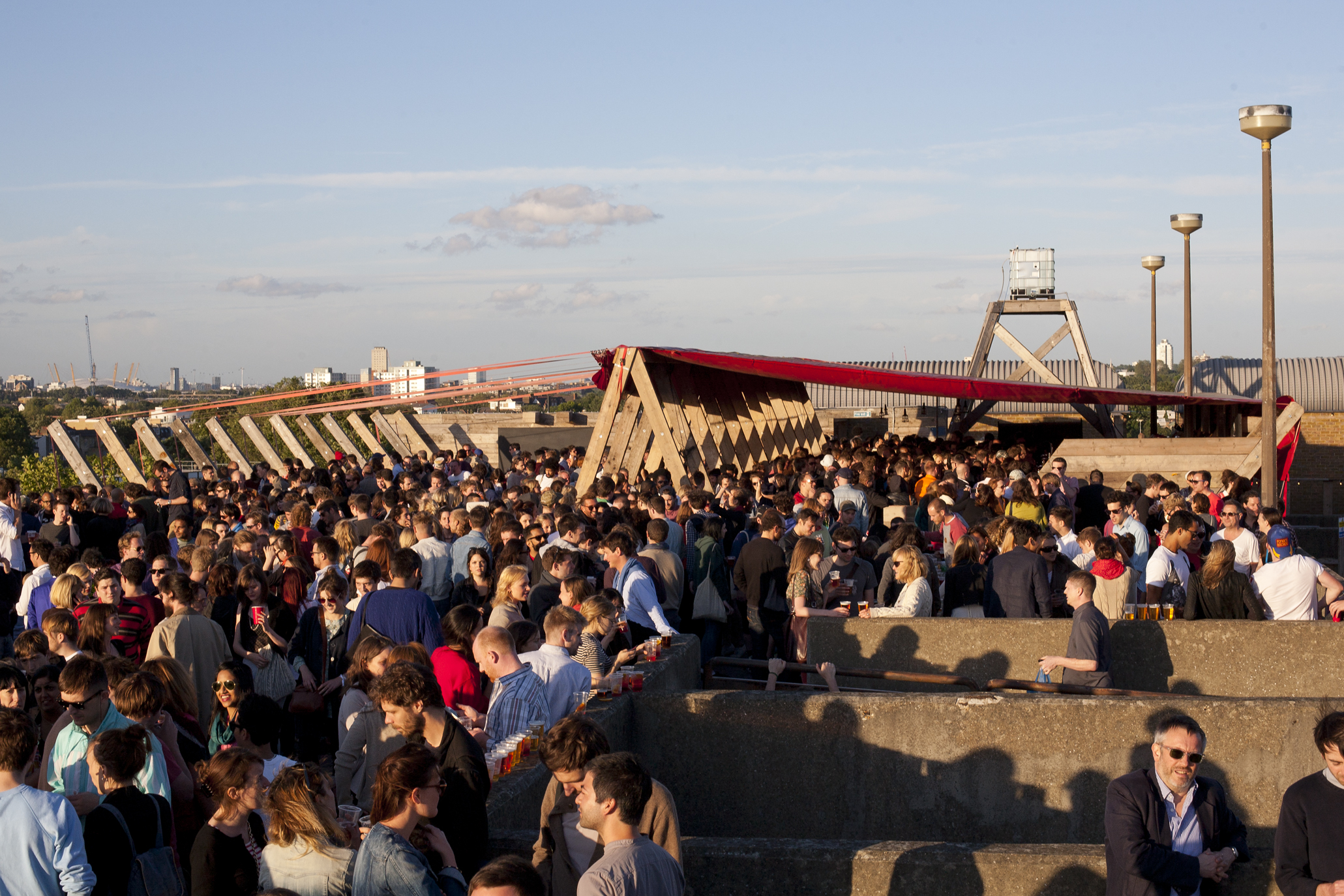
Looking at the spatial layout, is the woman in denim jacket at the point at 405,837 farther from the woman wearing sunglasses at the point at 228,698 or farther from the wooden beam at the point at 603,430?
the wooden beam at the point at 603,430

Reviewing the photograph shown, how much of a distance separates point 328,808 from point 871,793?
349 centimetres

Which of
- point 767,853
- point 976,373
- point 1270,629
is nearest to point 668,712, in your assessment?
point 767,853

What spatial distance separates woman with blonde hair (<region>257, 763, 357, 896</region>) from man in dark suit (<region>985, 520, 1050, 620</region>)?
5.64m

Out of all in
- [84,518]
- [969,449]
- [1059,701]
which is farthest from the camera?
[969,449]

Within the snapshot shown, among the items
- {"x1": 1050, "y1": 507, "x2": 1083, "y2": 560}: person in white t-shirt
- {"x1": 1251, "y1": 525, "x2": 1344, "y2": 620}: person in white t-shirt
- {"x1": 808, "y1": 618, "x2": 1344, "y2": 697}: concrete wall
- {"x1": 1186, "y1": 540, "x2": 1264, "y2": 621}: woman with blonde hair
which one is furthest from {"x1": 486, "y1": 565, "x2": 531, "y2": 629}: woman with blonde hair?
{"x1": 1251, "y1": 525, "x2": 1344, "y2": 620}: person in white t-shirt

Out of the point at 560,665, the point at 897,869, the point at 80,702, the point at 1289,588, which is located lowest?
the point at 897,869

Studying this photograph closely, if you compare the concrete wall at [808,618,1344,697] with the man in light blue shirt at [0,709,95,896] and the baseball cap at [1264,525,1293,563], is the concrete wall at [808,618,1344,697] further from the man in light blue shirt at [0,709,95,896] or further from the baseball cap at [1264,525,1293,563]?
the man in light blue shirt at [0,709,95,896]

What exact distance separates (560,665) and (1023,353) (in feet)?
102

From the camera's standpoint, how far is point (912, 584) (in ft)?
27.1

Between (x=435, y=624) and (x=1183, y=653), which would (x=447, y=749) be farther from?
(x=1183, y=653)

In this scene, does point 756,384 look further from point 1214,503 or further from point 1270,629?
point 1270,629

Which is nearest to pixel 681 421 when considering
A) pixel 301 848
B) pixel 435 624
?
pixel 435 624

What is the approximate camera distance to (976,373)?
107 ft

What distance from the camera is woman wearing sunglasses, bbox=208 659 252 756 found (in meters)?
5.14
